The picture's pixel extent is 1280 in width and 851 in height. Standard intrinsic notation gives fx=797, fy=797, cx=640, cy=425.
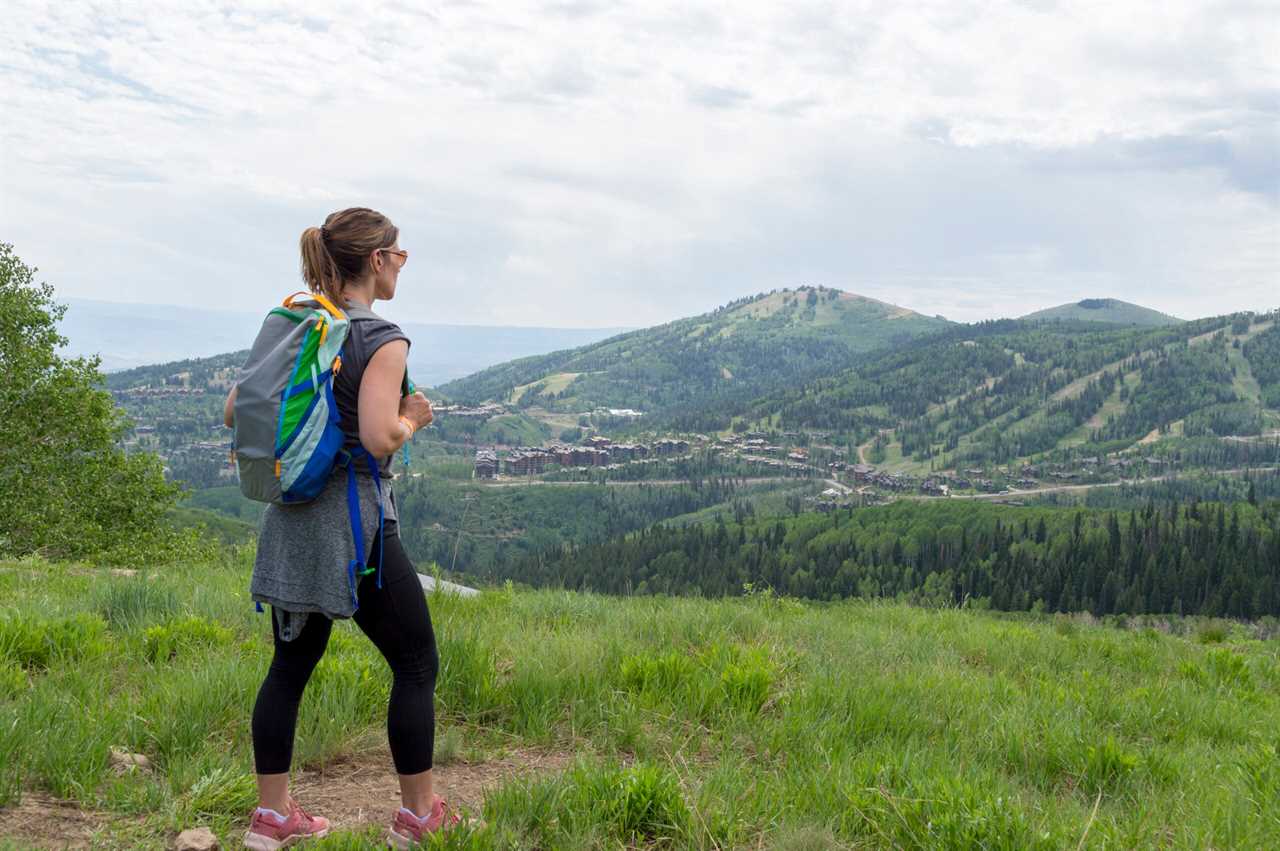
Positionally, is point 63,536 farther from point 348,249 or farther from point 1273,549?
point 1273,549

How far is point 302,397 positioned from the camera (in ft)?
9.34

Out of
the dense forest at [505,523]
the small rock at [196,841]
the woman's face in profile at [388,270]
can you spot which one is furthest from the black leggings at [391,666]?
the dense forest at [505,523]

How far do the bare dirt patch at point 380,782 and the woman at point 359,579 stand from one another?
34cm

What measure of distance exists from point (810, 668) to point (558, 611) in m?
2.72

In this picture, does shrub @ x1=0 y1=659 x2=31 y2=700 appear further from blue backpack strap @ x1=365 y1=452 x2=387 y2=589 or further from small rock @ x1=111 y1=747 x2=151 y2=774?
blue backpack strap @ x1=365 y1=452 x2=387 y2=589

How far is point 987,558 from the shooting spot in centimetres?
12425

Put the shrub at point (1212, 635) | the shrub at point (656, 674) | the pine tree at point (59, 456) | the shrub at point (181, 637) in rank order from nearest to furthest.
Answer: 1. the shrub at point (656, 674)
2. the shrub at point (181, 637)
3. the shrub at point (1212, 635)
4. the pine tree at point (59, 456)

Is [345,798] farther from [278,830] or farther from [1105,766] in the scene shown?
[1105,766]

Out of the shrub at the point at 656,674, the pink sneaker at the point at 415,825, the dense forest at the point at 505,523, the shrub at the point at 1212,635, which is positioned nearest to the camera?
the pink sneaker at the point at 415,825

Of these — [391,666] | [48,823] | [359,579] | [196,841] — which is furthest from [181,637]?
[359,579]

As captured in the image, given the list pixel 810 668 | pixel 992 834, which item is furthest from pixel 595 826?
pixel 810 668

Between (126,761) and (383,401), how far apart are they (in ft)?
7.63

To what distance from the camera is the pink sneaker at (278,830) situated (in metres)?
3.02

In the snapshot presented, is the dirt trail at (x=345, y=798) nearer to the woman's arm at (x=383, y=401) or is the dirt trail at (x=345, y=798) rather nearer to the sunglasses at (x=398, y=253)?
the woman's arm at (x=383, y=401)
